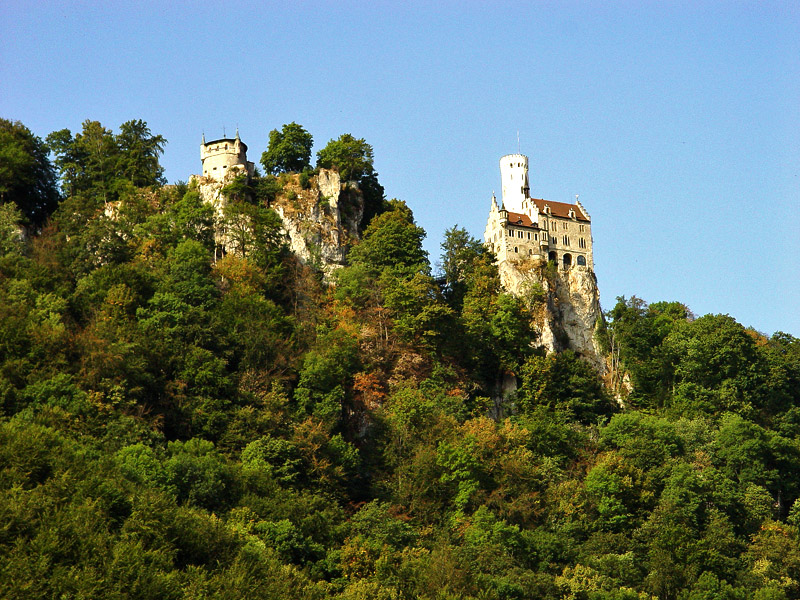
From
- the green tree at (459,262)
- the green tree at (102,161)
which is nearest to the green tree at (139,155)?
the green tree at (102,161)

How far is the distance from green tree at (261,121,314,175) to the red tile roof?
18.3 meters

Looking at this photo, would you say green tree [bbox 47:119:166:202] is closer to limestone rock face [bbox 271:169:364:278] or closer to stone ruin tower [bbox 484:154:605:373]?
limestone rock face [bbox 271:169:364:278]

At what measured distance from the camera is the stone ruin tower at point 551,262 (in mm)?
78812

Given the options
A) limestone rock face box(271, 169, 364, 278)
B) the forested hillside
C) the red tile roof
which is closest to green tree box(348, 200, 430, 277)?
the forested hillside

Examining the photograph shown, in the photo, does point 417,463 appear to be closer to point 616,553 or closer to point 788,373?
point 616,553

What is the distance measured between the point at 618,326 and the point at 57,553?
45915 mm

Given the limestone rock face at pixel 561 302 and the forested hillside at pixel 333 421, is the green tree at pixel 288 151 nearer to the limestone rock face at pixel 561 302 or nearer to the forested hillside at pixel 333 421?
the forested hillside at pixel 333 421

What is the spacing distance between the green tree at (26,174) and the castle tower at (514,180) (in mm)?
33439

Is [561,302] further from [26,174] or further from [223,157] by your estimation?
[26,174]

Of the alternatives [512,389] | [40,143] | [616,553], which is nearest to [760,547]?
[616,553]

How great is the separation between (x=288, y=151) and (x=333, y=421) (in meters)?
24.5

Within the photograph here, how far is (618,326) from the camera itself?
3142 inches

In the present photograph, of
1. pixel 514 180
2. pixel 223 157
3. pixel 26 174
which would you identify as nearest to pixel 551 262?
pixel 514 180

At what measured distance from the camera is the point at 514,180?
301ft
